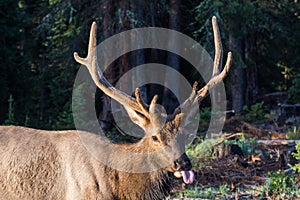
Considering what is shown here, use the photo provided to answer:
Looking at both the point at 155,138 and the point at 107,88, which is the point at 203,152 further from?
the point at 155,138

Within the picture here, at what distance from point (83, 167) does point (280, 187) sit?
355 cm

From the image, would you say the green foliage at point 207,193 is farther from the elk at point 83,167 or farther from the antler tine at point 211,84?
the elk at point 83,167

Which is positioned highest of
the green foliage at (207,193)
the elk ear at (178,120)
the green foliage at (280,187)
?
the elk ear at (178,120)

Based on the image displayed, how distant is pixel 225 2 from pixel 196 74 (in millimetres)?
3445

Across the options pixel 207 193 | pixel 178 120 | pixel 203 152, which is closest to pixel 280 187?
pixel 207 193

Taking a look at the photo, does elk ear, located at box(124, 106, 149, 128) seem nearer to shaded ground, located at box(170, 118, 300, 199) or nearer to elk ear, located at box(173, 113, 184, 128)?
elk ear, located at box(173, 113, 184, 128)

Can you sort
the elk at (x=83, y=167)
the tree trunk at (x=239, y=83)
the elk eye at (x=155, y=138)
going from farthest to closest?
the tree trunk at (x=239, y=83) → the elk eye at (x=155, y=138) → the elk at (x=83, y=167)

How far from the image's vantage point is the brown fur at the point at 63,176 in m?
6.11

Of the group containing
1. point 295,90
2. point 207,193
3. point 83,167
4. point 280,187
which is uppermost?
point 295,90

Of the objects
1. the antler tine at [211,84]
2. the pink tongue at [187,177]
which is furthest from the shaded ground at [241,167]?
the pink tongue at [187,177]

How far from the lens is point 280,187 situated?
337 inches

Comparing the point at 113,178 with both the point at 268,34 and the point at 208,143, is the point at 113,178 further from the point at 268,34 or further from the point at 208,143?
the point at 268,34

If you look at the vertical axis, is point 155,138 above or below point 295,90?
below

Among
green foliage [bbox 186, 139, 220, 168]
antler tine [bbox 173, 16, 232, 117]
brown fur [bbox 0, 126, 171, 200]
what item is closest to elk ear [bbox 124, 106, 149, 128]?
antler tine [bbox 173, 16, 232, 117]
